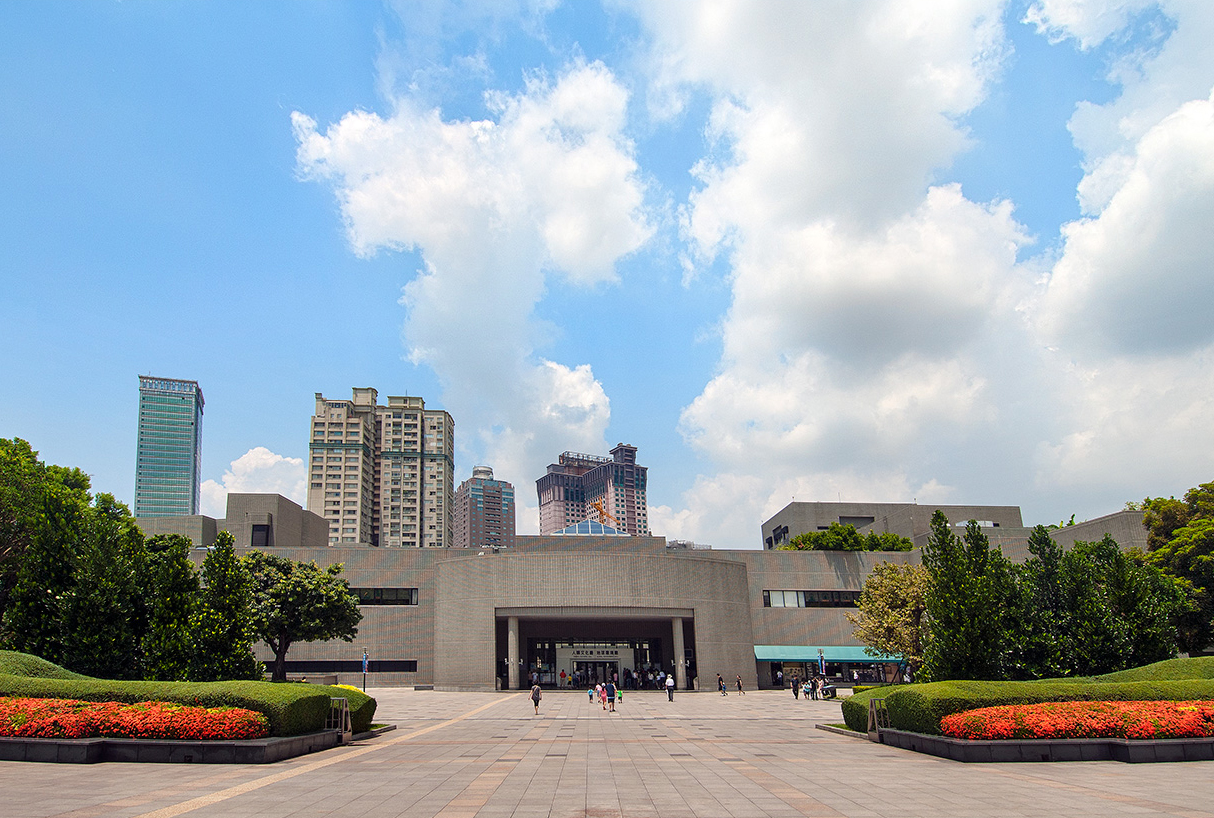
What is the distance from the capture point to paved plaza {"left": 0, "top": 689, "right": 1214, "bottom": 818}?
13484 mm

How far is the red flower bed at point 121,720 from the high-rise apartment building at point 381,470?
521 feet

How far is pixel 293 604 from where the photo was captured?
44.8 m

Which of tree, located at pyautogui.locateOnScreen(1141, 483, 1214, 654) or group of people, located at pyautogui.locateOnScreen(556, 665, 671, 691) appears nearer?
tree, located at pyautogui.locateOnScreen(1141, 483, 1214, 654)

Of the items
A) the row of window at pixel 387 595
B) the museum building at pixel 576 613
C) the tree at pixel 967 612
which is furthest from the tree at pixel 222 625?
the row of window at pixel 387 595

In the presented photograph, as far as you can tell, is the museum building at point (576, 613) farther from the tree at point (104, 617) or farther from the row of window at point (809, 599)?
the tree at point (104, 617)

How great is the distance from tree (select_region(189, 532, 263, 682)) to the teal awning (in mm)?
49530

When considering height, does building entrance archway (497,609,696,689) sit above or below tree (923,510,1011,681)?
below

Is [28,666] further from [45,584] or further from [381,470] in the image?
[381,470]

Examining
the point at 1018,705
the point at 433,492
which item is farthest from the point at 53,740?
the point at 433,492

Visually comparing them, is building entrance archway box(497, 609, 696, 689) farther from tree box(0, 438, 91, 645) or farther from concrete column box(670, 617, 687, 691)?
tree box(0, 438, 91, 645)

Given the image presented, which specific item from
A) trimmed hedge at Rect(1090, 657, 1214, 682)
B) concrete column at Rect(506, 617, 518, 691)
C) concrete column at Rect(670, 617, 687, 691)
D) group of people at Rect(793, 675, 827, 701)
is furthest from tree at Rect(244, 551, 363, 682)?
trimmed hedge at Rect(1090, 657, 1214, 682)

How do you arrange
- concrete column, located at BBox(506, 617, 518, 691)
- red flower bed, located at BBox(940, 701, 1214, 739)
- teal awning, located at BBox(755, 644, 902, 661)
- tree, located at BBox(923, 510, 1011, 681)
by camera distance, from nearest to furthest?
red flower bed, located at BBox(940, 701, 1214, 739) < tree, located at BBox(923, 510, 1011, 681) < concrete column, located at BBox(506, 617, 518, 691) < teal awning, located at BBox(755, 644, 902, 661)

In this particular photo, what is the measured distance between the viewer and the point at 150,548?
1257 inches

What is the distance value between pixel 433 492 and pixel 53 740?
557 ft
